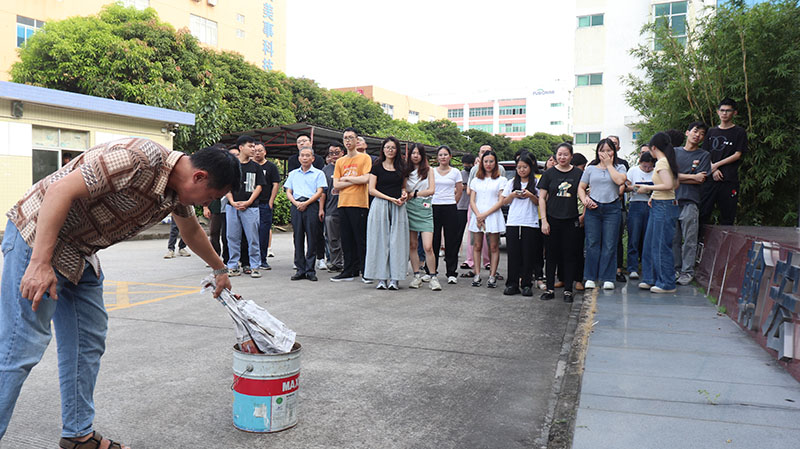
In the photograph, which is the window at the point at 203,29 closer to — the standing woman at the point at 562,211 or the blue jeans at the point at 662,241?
the standing woman at the point at 562,211

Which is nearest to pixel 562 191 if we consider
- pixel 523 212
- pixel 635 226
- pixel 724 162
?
pixel 523 212

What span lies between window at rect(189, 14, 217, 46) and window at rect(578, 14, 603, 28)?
29.5 meters

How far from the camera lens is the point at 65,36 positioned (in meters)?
25.5

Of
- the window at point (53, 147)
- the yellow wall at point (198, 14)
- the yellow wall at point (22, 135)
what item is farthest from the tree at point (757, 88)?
the yellow wall at point (198, 14)

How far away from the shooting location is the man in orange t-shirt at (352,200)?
26.2 feet

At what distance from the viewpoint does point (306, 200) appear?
28.3 feet

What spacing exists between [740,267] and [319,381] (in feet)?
12.7

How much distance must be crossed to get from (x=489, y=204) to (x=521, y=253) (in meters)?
0.91

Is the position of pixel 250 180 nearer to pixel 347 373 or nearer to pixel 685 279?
pixel 347 373

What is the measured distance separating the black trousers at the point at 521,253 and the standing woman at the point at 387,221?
1361 millimetres

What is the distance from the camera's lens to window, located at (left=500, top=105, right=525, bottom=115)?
364ft

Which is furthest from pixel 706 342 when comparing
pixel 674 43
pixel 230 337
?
pixel 674 43

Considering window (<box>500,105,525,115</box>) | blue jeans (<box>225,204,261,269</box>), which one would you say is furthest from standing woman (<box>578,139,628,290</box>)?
window (<box>500,105,525,115</box>)

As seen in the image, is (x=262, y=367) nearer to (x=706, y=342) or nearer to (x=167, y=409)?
(x=167, y=409)
